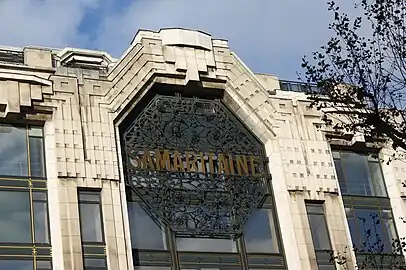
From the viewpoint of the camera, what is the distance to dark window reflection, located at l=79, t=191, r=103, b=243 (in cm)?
2469

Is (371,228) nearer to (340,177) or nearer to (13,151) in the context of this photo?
(340,177)

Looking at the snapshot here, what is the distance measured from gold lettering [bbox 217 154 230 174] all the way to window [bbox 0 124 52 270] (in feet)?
20.2

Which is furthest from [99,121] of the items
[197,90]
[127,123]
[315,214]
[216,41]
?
[315,214]

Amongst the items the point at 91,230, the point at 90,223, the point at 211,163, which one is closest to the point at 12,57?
the point at 90,223

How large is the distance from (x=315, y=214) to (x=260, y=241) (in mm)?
2466

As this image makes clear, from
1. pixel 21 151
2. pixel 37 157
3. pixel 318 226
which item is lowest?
pixel 318 226

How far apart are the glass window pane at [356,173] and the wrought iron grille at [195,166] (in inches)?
139

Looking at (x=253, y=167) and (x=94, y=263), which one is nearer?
(x=94, y=263)

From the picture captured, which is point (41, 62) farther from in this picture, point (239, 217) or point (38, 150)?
point (239, 217)

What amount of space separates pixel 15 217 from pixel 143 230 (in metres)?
4.15

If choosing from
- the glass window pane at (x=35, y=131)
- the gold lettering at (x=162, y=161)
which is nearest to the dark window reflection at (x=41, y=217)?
the glass window pane at (x=35, y=131)

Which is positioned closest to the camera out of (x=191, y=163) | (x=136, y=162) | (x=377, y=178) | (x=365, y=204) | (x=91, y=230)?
(x=91, y=230)

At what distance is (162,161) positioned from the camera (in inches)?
1063

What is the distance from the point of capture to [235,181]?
27.9 m
